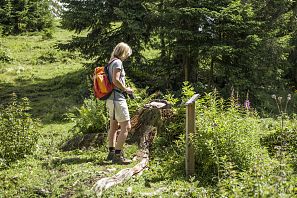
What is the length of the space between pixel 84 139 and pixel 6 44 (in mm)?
19877

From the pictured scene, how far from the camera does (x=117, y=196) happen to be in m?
5.81

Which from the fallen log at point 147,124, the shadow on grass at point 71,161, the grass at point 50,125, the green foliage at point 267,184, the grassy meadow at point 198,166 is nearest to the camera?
the green foliage at point 267,184

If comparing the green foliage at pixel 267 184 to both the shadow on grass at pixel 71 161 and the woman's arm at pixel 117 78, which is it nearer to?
the woman's arm at pixel 117 78

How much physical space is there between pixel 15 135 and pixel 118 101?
233 centimetres

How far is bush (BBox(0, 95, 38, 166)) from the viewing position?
7711 millimetres

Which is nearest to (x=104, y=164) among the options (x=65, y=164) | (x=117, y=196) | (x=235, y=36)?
(x=65, y=164)

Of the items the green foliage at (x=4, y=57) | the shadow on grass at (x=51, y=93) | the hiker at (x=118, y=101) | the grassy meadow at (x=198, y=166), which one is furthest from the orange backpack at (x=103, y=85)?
the green foliage at (x=4, y=57)

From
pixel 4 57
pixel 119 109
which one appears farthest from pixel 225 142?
pixel 4 57

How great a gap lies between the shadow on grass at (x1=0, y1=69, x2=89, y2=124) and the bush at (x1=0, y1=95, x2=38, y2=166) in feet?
14.4

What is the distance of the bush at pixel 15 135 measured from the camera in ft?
25.3

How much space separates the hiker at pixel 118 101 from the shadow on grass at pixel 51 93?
5831 mm

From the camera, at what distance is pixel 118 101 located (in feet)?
23.3

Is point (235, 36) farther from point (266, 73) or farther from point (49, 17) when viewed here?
point (49, 17)

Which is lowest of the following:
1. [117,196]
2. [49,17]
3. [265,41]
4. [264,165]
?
[117,196]
